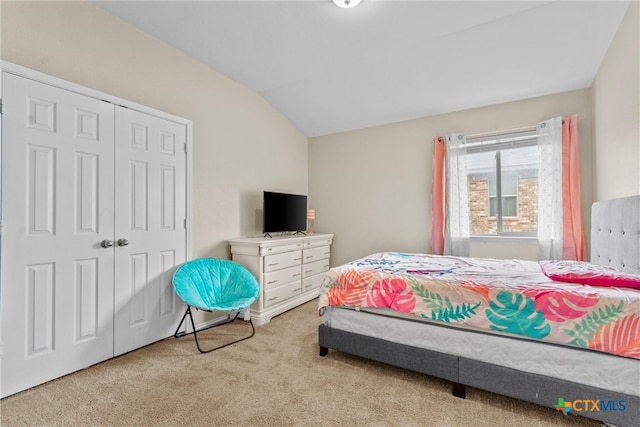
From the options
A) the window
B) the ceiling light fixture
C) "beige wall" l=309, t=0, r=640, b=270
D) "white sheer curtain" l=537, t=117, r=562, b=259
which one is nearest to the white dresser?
"beige wall" l=309, t=0, r=640, b=270

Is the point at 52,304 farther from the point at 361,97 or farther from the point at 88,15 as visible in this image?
the point at 361,97

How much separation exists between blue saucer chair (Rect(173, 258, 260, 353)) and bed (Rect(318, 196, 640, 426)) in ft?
2.97

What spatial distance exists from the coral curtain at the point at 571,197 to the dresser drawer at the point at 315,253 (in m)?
2.91

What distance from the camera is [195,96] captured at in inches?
125

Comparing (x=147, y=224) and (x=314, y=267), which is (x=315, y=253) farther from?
(x=147, y=224)

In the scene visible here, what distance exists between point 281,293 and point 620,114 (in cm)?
359

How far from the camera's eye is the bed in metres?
1.58

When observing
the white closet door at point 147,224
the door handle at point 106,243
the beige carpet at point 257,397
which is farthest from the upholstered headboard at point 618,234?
the door handle at point 106,243

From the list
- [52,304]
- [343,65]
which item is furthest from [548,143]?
[52,304]

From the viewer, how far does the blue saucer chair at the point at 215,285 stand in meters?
2.68

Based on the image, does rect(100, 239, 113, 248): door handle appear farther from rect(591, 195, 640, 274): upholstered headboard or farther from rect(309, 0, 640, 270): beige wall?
rect(591, 195, 640, 274): upholstered headboard

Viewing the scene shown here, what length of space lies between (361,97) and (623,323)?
132 inches

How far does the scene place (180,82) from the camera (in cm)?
302

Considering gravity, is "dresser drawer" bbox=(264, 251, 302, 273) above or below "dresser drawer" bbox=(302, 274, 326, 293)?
above
